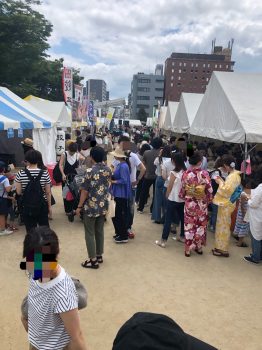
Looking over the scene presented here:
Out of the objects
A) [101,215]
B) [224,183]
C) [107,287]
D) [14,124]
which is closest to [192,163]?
[224,183]

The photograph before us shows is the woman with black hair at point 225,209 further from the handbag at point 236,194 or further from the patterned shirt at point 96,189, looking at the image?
the patterned shirt at point 96,189

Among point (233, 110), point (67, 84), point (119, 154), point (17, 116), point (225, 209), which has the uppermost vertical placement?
point (67, 84)

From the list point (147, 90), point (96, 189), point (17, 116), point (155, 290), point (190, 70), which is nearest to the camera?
point (155, 290)

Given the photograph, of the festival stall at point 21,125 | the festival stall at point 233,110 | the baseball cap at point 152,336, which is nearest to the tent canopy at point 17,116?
the festival stall at point 21,125

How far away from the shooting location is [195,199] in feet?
16.2

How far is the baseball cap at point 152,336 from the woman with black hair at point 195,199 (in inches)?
154

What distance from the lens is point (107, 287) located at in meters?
4.01

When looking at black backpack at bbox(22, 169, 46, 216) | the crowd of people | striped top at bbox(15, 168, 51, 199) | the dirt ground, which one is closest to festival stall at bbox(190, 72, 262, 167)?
the crowd of people

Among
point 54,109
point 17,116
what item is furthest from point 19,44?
point 17,116

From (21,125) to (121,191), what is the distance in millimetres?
3960

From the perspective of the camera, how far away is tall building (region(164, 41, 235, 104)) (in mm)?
88625

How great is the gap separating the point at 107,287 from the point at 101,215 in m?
0.94

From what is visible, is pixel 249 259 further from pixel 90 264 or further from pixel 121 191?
pixel 90 264

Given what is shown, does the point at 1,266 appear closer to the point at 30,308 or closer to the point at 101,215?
the point at 101,215
